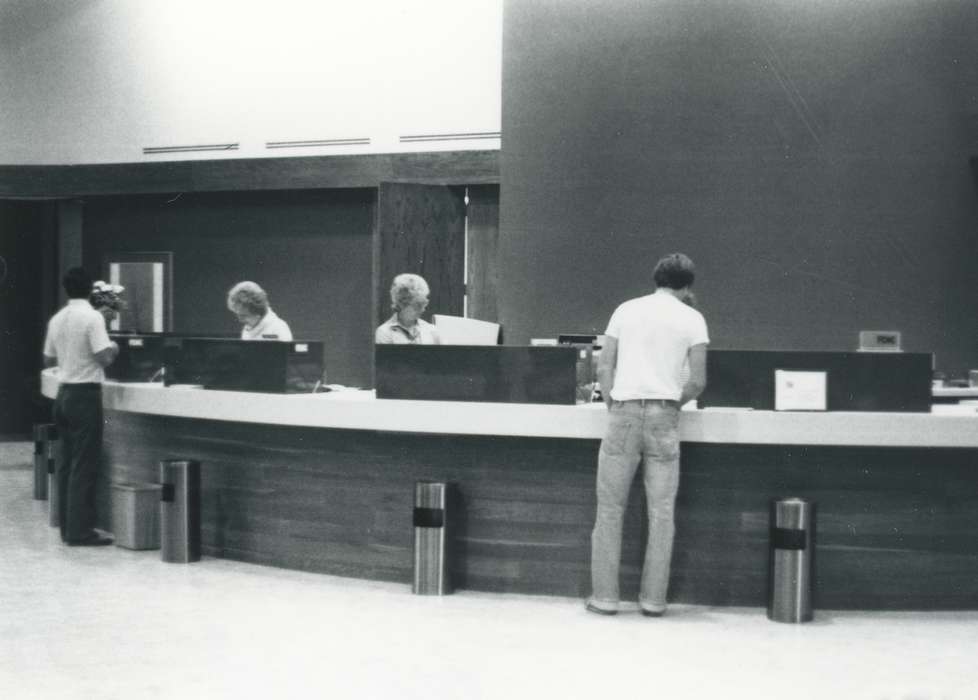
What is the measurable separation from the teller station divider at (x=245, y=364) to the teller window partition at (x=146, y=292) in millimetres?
4322

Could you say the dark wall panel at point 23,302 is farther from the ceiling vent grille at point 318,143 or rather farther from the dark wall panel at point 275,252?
the ceiling vent grille at point 318,143

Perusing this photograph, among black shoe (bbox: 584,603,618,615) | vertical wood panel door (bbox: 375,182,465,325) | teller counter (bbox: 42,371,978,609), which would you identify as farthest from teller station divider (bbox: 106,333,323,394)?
vertical wood panel door (bbox: 375,182,465,325)

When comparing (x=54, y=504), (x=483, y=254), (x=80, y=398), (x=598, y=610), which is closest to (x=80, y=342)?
(x=80, y=398)

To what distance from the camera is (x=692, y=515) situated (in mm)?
5371

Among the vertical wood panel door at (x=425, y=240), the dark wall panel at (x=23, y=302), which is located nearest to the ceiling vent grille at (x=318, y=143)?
the vertical wood panel door at (x=425, y=240)

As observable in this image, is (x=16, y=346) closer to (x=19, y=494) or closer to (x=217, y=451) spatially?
(x=19, y=494)

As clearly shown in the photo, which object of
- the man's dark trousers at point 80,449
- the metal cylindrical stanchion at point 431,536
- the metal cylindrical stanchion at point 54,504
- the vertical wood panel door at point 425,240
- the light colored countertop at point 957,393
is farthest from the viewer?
the vertical wood panel door at point 425,240

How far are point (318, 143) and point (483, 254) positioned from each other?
6.02 ft

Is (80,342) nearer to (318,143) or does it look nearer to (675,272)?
(675,272)

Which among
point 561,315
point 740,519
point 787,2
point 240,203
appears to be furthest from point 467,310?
point 740,519

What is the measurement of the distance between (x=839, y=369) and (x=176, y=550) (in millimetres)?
3494

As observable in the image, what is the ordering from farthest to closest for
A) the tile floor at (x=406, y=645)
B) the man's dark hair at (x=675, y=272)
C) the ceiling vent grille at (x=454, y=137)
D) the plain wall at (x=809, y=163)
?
the ceiling vent grille at (x=454, y=137) → the plain wall at (x=809, y=163) → the man's dark hair at (x=675, y=272) → the tile floor at (x=406, y=645)

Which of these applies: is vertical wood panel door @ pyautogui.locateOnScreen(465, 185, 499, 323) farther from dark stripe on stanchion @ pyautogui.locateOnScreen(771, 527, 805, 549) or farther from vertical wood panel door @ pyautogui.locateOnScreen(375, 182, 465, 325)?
dark stripe on stanchion @ pyautogui.locateOnScreen(771, 527, 805, 549)

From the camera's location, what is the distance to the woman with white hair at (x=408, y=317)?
6477 mm
